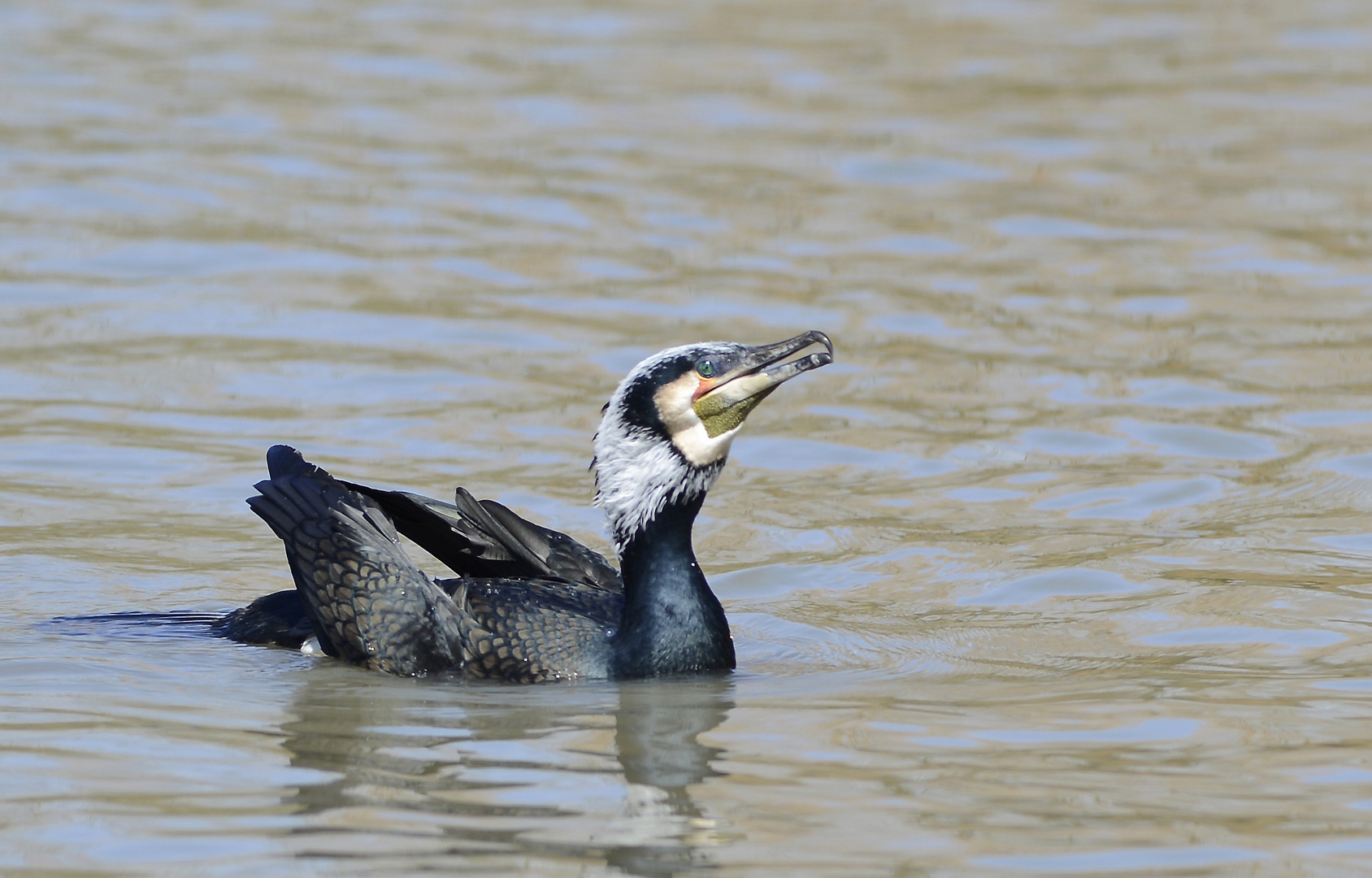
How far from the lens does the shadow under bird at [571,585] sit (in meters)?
6.77

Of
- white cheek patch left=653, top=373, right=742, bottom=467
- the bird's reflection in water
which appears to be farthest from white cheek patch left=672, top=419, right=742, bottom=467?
the bird's reflection in water

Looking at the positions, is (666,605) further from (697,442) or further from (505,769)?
(505,769)

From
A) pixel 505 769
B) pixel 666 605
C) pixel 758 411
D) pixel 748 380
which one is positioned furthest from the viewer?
pixel 758 411

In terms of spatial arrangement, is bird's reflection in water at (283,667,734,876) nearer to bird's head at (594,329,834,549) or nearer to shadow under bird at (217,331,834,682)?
shadow under bird at (217,331,834,682)

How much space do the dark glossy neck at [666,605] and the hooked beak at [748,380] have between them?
1.13 feet

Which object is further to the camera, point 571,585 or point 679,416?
point 571,585

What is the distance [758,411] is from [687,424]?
4509 mm

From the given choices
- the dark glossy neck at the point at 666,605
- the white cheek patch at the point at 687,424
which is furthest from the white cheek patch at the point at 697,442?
the dark glossy neck at the point at 666,605

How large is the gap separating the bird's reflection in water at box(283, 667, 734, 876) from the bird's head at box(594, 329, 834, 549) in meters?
0.63

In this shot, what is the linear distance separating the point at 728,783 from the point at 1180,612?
2686mm

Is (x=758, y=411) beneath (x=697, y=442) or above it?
beneath

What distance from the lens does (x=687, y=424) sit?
6.77 metres

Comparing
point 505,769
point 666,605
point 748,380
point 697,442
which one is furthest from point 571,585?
point 505,769

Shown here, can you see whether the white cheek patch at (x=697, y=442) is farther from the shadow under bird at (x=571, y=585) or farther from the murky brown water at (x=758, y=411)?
the murky brown water at (x=758, y=411)
